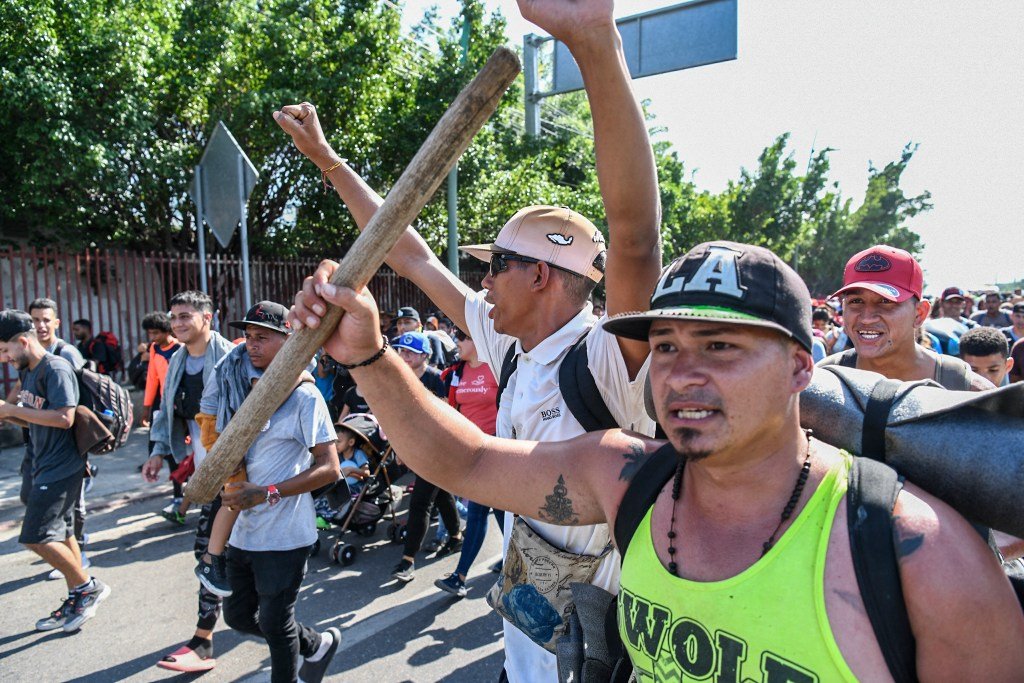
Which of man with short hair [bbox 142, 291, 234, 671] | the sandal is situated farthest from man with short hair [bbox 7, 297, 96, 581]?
the sandal

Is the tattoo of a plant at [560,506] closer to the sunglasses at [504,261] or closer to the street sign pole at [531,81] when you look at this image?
the sunglasses at [504,261]

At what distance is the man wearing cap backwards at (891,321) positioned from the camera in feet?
9.84

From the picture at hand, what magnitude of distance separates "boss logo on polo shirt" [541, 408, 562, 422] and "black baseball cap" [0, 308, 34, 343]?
4.09m

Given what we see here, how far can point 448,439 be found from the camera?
1.78 m

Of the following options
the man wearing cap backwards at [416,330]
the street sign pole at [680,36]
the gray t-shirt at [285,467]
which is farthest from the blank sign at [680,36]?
the gray t-shirt at [285,467]

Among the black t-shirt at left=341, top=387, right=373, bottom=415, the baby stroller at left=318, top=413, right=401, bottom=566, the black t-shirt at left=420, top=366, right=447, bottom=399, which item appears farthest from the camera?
the black t-shirt at left=341, top=387, right=373, bottom=415

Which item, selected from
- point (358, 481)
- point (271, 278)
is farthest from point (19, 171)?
point (358, 481)

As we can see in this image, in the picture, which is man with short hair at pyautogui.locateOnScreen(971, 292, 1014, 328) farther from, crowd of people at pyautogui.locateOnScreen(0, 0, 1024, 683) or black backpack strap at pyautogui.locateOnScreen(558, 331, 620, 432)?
black backpack strap at pyautogui.locateOnScreen(558, 331, 620, 432)

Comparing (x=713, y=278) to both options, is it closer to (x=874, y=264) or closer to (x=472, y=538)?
(x=874, y=264)

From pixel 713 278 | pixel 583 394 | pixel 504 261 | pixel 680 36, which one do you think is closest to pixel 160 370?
pixel 504 261

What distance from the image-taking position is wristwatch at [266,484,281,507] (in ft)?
11.2

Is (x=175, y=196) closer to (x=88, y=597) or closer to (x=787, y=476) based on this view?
(x=88, y=597)

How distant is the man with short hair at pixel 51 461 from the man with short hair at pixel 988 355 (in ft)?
19.4

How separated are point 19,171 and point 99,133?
1255 millimetres
